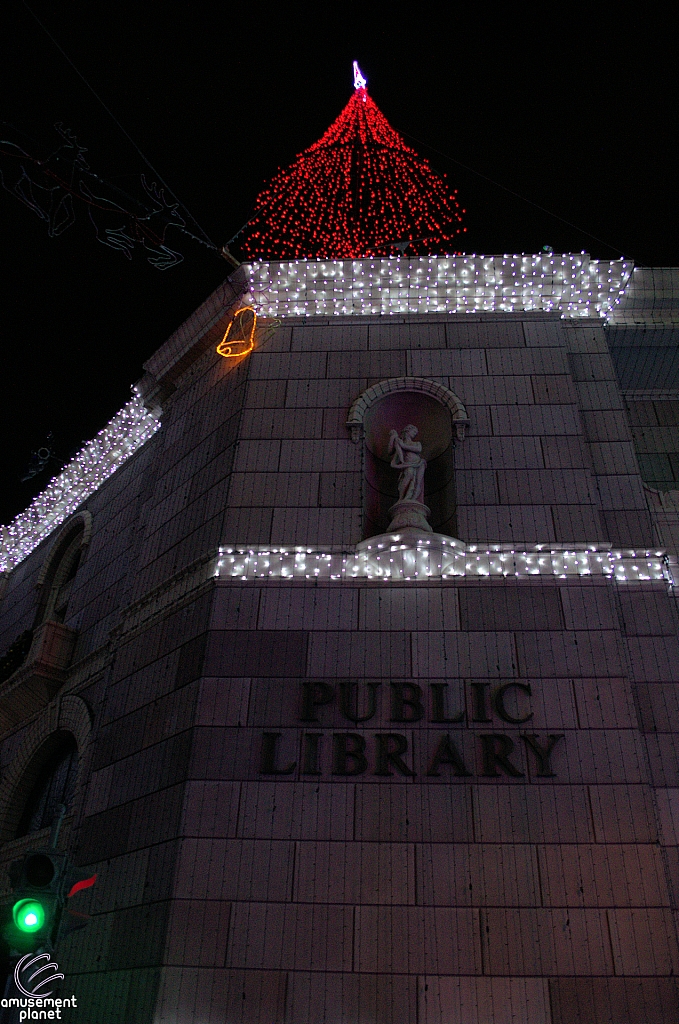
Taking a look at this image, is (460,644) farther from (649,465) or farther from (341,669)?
(649,465)

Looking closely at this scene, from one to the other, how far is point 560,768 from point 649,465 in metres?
6.47

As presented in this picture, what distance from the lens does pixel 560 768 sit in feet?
28.9

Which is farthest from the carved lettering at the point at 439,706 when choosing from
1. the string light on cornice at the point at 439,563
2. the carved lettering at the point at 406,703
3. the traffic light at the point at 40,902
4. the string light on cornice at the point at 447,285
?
the string light on cornice at the point at 447,285

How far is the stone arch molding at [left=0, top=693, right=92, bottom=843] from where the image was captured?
43.5 ft

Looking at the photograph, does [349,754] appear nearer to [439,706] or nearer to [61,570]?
[439,706]

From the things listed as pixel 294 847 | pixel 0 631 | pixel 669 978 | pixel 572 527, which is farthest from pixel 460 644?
pixel 0 631

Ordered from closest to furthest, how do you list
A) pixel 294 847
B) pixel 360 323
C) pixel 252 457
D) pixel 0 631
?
pixel 294 847, pixel 252 457, pixel 360 323, pixel 0 631

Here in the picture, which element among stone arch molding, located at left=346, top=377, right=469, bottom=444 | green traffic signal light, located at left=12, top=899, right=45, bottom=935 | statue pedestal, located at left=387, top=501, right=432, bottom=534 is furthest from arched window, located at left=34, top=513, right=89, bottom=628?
green traffic signal light, located at left=12, top=899, right=45, bottom=935

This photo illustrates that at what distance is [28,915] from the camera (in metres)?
5.41

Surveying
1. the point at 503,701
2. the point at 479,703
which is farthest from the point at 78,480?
the point at 503,701

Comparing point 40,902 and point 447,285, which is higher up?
point 447,285

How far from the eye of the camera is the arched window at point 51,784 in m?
12.9

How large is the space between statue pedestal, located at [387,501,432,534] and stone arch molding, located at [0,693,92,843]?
6461mm

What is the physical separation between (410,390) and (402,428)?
2.13ft
